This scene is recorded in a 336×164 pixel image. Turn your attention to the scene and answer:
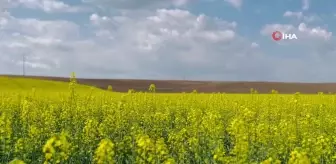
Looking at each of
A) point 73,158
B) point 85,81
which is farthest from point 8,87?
point 73,158

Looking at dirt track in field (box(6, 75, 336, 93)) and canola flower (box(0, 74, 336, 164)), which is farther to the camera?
dirt track in field (box(6, 75, 336, 93))

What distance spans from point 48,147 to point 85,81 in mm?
58772

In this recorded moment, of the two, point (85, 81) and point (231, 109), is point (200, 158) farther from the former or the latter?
point (85, 81)

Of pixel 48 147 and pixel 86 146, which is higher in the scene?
pixel 48 147

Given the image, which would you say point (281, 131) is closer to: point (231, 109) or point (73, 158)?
point (73, 158)

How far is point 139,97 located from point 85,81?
149ft

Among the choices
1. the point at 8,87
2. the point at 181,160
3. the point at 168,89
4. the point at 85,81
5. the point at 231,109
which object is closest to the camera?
the point at 181,160

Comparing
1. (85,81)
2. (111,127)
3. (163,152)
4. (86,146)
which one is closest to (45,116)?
(111,127)

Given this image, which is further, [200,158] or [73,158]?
[73,158]

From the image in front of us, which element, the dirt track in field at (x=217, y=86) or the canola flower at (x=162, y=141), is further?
the dirt track in field at (x=217, y=86)

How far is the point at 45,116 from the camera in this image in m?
12.8

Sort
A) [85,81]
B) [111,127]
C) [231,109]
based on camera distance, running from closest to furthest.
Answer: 1. [111,127]
2. [231,109]
3. [85,81]

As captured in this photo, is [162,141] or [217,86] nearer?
[162,141]

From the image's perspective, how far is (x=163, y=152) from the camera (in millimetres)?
6238
